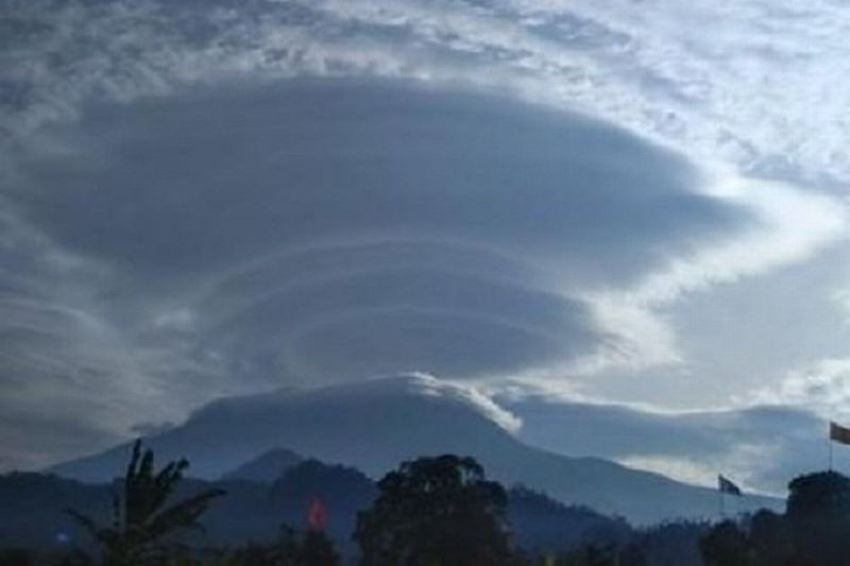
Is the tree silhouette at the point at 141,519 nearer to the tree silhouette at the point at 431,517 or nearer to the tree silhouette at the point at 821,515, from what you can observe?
the tree silhouette at the point at 431,517

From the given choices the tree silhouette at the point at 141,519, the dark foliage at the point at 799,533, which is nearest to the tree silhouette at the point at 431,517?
the dark foliage at the point at 799,533

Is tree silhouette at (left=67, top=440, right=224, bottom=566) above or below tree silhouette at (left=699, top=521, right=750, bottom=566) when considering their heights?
below

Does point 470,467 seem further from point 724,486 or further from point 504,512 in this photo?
point 724,486

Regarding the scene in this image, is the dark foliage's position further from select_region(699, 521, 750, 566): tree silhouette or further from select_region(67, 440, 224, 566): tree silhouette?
select_region(67, 440, 224, 566): tree silhouette

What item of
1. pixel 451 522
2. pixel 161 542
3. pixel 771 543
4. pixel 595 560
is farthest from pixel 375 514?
pixel 161 542

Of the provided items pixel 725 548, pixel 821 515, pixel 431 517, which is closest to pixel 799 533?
pixel 821 515

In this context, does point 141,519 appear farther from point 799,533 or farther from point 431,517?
point 799,533

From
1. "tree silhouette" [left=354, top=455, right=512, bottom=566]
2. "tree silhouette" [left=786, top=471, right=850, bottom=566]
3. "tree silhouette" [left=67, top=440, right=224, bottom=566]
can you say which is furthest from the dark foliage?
"tree silhouette" [left=67, top=440, right=224, bottom=566]
